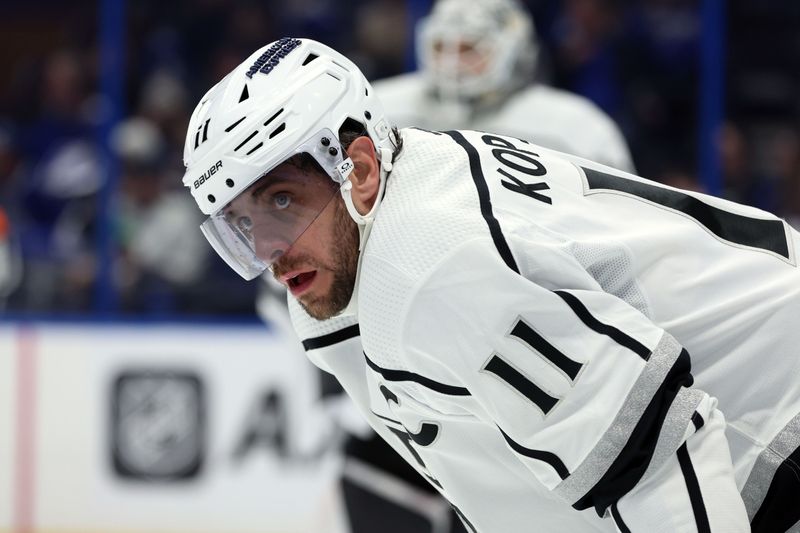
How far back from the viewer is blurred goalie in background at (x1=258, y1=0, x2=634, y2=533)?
3346 mm

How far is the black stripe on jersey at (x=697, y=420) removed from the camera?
5.28 feet

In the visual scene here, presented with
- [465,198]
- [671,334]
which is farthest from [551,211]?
[671,334]

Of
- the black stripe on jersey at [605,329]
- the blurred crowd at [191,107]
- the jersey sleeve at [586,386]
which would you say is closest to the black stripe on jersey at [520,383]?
the jersey sleeve at [586,386]

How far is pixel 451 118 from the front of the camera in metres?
3.57

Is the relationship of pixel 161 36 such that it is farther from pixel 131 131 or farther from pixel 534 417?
pixel 534 417

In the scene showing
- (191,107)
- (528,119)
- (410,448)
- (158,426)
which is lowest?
(158,426)

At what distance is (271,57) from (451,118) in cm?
178

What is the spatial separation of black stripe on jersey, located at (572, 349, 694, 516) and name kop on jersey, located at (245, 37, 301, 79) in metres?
0.68

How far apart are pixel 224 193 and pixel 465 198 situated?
1.10 feet

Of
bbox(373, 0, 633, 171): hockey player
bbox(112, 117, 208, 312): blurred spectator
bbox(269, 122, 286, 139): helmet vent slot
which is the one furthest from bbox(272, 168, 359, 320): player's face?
bbox(112, 117, 208, 312): blurred spectator

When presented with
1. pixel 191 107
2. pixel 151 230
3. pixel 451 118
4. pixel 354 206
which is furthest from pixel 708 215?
pixel 191 107

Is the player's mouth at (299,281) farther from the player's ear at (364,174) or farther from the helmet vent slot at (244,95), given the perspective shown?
the helmet vent slot at (244,95)

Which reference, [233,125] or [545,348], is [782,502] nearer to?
[545,348]

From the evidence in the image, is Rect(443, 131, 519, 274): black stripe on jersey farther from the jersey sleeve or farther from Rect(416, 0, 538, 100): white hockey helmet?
Rect(416, 0, 538, 100): white hockey helmet
